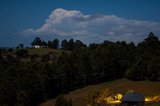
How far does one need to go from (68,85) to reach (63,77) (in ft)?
11.9

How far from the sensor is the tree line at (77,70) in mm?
85062

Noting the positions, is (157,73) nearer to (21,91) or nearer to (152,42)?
(152,42)

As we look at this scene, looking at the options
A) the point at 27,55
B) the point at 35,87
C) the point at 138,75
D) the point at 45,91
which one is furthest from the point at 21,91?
the point at 27,55

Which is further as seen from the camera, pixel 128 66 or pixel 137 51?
pixel 137 51

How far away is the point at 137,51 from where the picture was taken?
125938 mm

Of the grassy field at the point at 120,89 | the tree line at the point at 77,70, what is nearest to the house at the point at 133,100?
the grassy field at the point at 120,89

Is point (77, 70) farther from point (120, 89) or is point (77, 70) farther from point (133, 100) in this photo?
point (133, 100)

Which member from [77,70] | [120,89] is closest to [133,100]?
[120,89]

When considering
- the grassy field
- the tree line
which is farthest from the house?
the tree line

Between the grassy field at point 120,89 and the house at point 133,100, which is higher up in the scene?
the house at point 133,100

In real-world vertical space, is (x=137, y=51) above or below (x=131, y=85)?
above

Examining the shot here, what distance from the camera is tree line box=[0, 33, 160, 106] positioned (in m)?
85.1

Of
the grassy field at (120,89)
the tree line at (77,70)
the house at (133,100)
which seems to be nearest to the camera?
the house at (133,100)

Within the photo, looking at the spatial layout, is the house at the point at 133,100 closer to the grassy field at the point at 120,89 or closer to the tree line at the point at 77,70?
the grassy field at the point at 120,89
